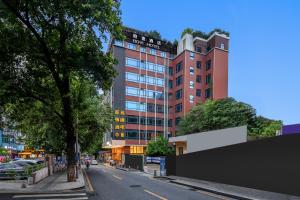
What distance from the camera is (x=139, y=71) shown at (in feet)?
294

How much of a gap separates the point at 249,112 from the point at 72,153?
1874 inches

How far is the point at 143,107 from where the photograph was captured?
9000 centimetres

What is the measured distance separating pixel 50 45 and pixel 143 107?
6864 centimetres

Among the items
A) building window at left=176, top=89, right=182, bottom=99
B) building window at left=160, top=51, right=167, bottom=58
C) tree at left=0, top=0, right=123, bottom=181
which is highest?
building window at left=160, top=51, right=167, bottom=58

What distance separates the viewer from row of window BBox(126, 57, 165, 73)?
289 ft

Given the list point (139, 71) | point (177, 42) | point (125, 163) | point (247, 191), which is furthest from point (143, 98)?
point (247, 191)

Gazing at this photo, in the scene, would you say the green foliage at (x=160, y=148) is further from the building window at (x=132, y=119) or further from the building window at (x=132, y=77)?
the building window at (x=132, y=77)

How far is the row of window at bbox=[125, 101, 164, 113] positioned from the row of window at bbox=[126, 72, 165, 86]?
532 cm

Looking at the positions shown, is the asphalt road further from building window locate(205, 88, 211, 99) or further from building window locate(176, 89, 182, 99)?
building window locate(176, 89, 182, 99)

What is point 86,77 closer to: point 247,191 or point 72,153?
point 72,153

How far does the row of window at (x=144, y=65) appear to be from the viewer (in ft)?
289

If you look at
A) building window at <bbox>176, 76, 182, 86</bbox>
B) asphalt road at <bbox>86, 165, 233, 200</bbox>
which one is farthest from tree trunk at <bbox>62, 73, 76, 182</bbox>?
building window at <bbox>176, 76, 182, 86</bbox>

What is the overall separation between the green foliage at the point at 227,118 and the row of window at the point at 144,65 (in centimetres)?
2539

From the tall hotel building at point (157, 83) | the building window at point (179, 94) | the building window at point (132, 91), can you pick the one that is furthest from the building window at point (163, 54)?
the building window at point (132, 91)
